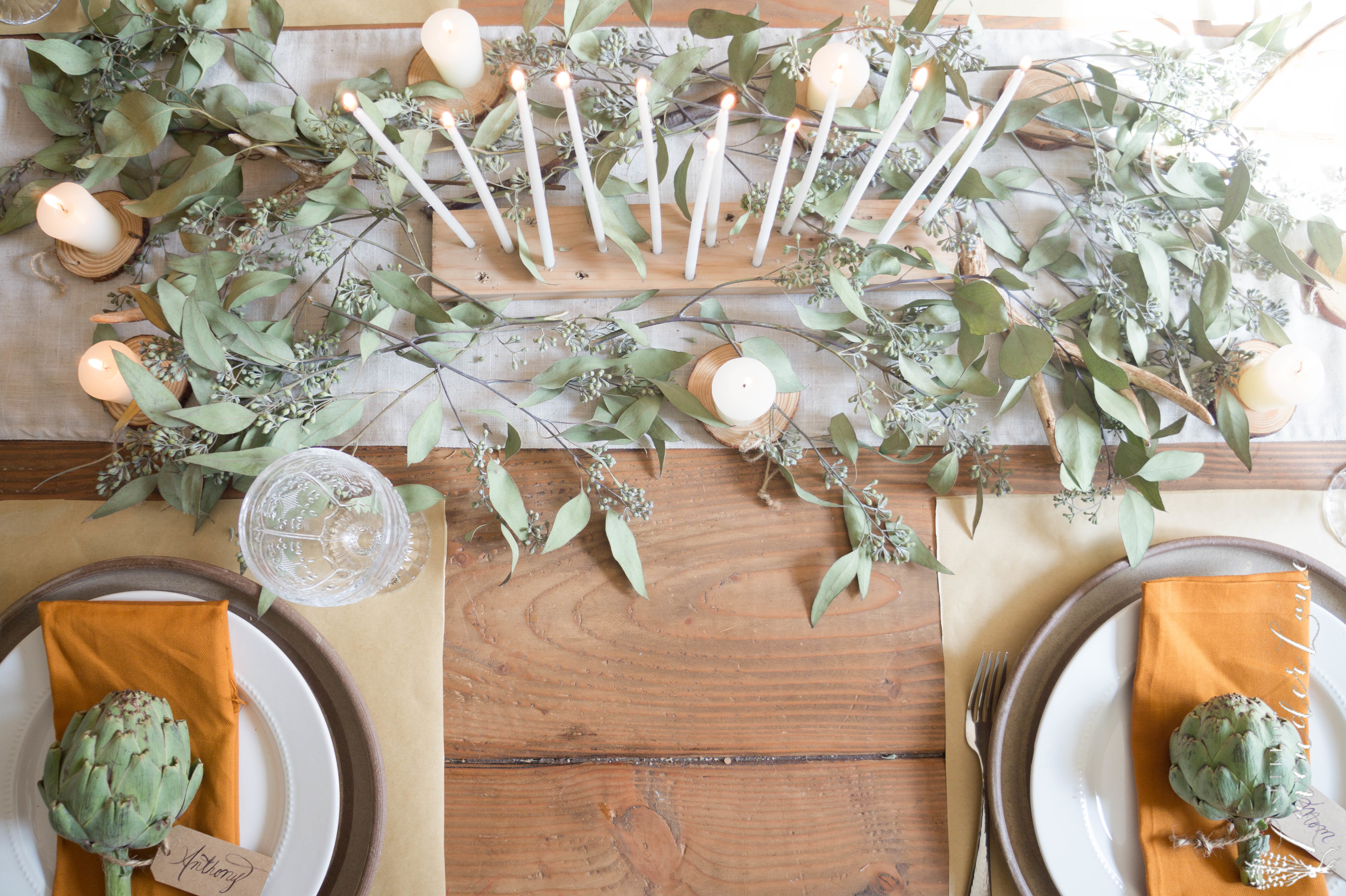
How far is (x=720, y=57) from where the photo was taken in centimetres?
86

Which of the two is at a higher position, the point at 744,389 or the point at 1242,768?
the point at 744,389

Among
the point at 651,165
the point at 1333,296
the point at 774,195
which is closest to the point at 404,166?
the point at 651,165

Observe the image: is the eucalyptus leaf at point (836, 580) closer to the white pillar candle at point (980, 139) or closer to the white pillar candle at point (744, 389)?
the white pillar candle at point (744, 389)

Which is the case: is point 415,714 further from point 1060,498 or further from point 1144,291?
point 1144,291

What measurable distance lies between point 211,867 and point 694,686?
502 mm

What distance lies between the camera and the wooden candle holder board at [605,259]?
2.59 ft

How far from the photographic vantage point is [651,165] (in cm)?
64

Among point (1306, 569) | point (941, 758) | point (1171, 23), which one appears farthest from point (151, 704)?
point (1171, 23)

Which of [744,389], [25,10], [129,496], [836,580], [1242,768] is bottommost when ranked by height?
[1242,768]

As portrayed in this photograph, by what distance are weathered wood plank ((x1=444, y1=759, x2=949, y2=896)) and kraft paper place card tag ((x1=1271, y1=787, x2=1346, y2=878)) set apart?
0.32 metres

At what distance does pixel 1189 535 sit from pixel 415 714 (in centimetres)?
86

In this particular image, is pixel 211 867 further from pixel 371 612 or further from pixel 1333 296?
pixel 1333 296

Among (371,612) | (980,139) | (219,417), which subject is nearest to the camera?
(980,139)

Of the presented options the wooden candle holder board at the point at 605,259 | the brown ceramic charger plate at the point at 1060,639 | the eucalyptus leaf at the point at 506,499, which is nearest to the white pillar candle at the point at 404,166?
the wooden candle holder board at the point at 605,259
